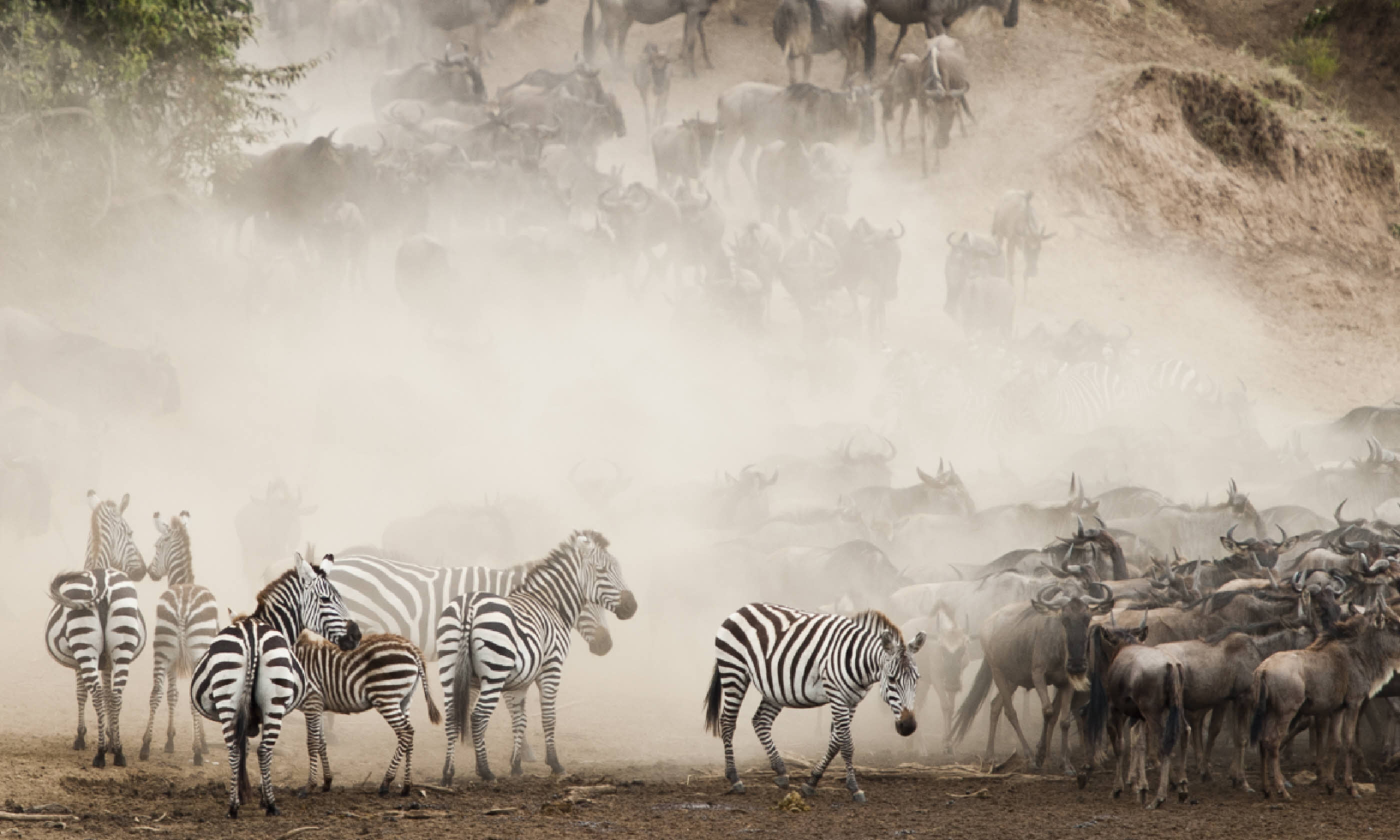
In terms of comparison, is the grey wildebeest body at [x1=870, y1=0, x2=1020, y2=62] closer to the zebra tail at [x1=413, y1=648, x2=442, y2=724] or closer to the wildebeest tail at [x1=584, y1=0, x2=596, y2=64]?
the wildebeest tail at [x1=584, y1=0, x2=596, y2=64]

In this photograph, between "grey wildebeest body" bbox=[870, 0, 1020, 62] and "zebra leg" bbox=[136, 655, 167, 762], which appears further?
"grey wildebeest body" bbox=[870, 0, 1020, 62]

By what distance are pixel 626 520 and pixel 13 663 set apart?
9620 millimetres

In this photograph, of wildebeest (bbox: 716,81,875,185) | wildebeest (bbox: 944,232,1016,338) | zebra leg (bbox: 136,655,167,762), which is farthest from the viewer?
wildebeest (bbox: 716,81,875,185)

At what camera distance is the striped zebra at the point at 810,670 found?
9742 mm

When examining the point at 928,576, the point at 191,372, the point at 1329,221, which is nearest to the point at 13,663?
the point at 928,576

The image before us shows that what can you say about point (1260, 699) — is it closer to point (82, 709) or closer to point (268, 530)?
point (82, 709)

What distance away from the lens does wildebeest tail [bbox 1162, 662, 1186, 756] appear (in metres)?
9.72

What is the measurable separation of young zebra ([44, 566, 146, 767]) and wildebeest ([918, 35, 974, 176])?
31.1 m

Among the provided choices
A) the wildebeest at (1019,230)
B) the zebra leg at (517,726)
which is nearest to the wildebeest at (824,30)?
the wildebeest at (1019,230)

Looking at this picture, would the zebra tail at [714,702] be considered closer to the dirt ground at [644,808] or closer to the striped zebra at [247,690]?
the dirt ground at [644,808]

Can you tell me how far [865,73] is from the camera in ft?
137

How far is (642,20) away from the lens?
4347cm

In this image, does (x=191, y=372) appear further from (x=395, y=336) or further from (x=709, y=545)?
(x=709, y=545)

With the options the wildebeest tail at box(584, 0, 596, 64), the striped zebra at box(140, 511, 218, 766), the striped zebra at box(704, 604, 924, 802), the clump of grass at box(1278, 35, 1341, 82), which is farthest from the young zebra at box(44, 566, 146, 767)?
the clump of grass at box(1278, 35, 1341, 82)
